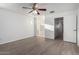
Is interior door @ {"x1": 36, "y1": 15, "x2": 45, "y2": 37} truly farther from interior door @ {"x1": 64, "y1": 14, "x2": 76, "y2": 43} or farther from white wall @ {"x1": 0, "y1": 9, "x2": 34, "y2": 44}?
interior door @ {"x1": 64, "y1": 14, "x2": 76, "y2": 43}

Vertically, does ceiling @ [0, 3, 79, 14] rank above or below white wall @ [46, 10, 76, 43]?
above

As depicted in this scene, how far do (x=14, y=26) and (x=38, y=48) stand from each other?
0.78 meters

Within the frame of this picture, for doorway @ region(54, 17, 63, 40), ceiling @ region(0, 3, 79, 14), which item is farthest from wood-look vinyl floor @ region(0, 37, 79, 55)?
ceiling @ region(0, 3, 79, 14)

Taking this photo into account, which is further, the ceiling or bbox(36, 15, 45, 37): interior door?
bbox(36, 15, 45, 37): interior door

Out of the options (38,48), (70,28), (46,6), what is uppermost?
(46,6)

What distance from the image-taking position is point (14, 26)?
2.19 meters

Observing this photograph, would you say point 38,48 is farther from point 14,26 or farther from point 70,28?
point 70,28

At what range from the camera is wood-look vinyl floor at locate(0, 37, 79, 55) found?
6.79ft

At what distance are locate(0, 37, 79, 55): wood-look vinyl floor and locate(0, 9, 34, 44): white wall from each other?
0.47 feet

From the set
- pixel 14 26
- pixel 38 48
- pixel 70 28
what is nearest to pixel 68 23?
pixel 70 28

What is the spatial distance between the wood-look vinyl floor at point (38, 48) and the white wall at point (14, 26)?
0.47 feet

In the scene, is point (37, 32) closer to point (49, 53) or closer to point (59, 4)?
point (49, 53)

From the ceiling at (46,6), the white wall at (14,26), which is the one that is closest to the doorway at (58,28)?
the ceiling at (46,6)

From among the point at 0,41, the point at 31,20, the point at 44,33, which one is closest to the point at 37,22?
the point at 31,20
